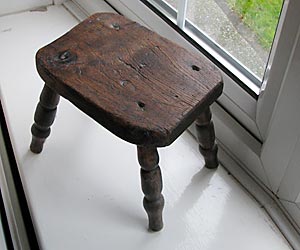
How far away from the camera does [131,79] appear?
0.61m

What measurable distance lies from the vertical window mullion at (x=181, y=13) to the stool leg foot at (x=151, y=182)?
0.31m

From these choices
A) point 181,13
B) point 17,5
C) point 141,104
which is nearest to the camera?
point 141,104

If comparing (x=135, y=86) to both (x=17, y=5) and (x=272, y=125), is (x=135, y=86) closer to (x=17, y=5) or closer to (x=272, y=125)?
(x=272, y=125)

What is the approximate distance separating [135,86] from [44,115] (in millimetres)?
166

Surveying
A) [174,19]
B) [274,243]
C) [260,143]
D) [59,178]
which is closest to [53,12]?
[174,19]

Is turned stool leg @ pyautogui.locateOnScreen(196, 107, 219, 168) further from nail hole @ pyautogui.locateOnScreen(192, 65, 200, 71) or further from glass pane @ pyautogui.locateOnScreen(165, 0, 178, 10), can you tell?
glass pane @ pyautogui.locateOnScreen(165, 0, 178, 10)

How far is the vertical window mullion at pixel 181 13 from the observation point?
786mm

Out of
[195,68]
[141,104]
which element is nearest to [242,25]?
[195,68]

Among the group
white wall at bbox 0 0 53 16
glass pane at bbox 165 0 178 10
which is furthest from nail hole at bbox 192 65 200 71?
white wall at bbox 0 0 53 16

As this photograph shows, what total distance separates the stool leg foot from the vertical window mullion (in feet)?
1.01

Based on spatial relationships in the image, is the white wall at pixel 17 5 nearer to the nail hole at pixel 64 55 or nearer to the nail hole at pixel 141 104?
the nail hole at pixel 64 55

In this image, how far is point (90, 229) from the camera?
2.19 feet

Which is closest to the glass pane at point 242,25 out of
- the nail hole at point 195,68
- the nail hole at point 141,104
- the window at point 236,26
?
the window at point 236,26

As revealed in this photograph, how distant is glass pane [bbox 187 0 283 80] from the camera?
66 cm
